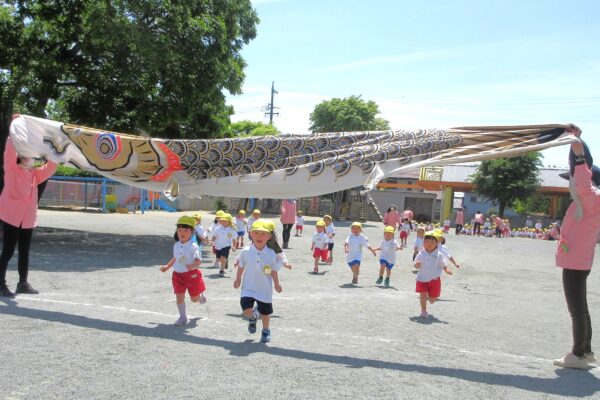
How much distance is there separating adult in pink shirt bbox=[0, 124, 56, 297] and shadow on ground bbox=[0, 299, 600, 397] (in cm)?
144

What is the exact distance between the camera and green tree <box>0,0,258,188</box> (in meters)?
14.6

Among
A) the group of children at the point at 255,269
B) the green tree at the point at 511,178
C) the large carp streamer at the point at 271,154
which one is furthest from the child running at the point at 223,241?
the green tree at the point at 511,178

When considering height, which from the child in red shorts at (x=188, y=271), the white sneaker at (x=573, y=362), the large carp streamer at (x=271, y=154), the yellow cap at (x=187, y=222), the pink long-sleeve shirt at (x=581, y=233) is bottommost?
the white sneaker at (x=573, y=362)

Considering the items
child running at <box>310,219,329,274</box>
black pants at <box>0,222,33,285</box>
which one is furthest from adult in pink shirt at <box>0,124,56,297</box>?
child running at <box>310,219,329,274</box>

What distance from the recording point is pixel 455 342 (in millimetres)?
7293

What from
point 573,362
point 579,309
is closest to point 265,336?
point 573,362

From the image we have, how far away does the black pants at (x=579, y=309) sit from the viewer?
625 centimetres

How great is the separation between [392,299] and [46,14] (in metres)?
12.7

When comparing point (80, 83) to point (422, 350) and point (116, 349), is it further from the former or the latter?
point (422, 350)

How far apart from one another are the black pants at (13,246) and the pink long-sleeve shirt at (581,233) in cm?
731

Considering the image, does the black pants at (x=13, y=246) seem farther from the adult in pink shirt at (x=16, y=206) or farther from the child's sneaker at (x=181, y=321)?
the child's sneaker at (x=181, y=321)

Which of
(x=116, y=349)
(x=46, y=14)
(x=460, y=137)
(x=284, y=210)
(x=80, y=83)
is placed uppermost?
(x=46, y=14)

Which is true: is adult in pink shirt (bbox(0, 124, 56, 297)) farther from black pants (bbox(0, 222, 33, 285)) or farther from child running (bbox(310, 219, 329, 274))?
child running (bbox(310, 219, 329, 274))

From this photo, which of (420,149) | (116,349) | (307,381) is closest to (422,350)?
(307,381)
